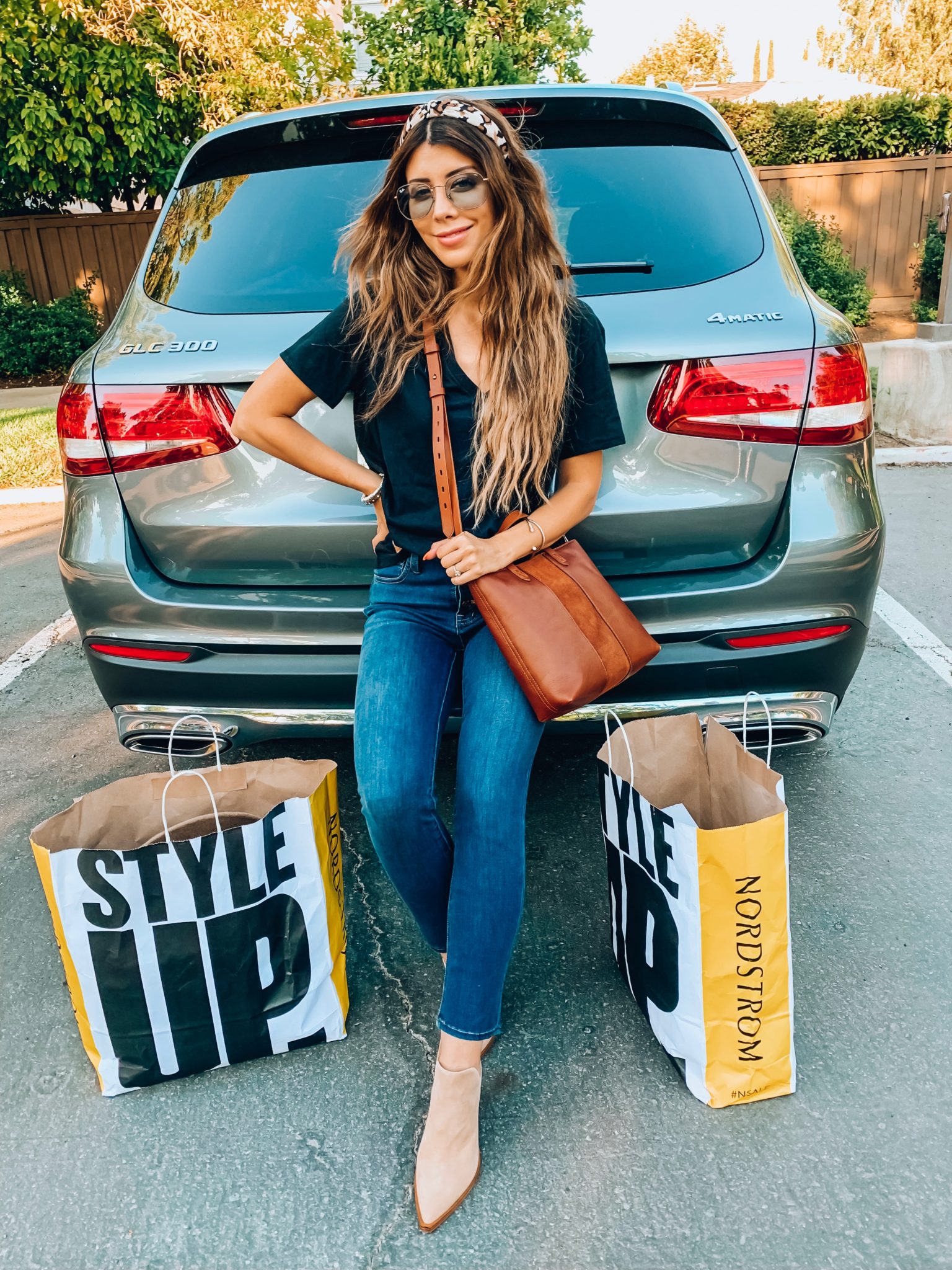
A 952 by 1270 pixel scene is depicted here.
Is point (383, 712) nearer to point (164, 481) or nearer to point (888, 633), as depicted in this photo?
point (164, 481)

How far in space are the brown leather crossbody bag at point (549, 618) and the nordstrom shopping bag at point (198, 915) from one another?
18.2 inches

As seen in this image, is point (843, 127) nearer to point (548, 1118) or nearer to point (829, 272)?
point (829, 272)

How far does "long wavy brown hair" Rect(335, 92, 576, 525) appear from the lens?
182 cm

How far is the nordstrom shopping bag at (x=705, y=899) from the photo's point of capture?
169cm

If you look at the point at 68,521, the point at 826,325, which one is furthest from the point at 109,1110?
the point at 826,325

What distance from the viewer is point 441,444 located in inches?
72.4

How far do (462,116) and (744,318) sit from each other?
0.71 m

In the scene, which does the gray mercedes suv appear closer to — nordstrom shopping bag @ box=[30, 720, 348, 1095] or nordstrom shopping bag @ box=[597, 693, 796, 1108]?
nordstrom shopping bag @ box=[597, 693, 796, 1108]

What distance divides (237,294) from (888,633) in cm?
287

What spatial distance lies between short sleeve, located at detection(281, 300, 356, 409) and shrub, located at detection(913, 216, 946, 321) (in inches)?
419

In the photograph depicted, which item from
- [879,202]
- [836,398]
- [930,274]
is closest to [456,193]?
[836,398]

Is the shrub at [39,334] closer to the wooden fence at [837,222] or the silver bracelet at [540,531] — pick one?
the wooden fence at [837,222]

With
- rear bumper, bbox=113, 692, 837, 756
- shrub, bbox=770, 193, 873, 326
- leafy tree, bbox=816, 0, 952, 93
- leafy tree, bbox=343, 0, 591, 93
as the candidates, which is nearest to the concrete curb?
shrub, bbox=770, 193, 873, 326

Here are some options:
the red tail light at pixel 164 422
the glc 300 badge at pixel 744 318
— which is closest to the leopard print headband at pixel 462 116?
the glc 300 badge at pixel 744 318
